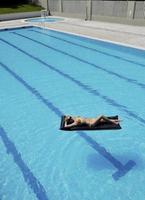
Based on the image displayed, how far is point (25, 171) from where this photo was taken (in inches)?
153

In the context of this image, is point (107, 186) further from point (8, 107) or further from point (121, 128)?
point (8, 107)

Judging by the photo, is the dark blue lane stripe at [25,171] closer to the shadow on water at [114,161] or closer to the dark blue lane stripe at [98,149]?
the dark blue lane stripe at [98,149]

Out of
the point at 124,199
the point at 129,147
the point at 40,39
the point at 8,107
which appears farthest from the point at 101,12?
the point at 124,199

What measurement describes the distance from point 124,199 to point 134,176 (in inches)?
18.2

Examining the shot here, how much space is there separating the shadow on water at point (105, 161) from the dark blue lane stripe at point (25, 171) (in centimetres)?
77

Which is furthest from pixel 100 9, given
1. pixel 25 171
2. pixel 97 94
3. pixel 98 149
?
pixel 25 171

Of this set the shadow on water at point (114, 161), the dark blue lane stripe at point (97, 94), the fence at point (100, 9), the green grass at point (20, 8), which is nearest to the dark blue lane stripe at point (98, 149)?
the shadow on water at point (114, 161)

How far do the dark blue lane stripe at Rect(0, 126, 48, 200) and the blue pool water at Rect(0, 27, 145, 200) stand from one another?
0.04 feet

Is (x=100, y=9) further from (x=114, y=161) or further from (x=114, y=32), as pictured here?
(x=114, y=161)

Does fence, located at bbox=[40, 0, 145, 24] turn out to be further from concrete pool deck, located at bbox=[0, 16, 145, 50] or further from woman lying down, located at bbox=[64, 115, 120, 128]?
woman lying down, located at bbox=[64, 115, 120, 128]

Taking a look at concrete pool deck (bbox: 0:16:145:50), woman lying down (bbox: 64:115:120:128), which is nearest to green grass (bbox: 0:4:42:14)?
concrete pool deck (bbox: 0:16:145:50)

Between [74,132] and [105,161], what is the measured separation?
35.4 inches

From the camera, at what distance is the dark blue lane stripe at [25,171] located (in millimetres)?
3506

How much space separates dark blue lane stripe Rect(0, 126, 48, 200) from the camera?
3506mm
